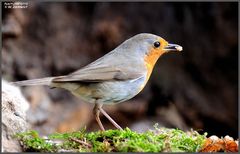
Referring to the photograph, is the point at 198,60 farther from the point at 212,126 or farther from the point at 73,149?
the point at 73,149

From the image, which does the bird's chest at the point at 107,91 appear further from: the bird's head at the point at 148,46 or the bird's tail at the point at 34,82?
the bird's head at the point at 148,46

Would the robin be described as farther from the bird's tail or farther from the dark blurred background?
the dark blurred background

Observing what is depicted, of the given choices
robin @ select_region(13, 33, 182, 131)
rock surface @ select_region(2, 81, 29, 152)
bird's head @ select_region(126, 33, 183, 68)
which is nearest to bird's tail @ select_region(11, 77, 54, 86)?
robin @ select_region(13, 33, 182, 131)

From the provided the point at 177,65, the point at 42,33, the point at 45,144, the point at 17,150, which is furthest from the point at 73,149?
the point at 177,65

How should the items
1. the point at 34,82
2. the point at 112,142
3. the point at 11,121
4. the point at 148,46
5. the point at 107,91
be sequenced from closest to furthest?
the point at 112,142 < the point at 11,121 < the point at 34,82 < the point at 107,91 < the point at 148,46

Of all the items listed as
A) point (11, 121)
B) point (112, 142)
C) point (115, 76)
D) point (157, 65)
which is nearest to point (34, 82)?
point (11, 121)

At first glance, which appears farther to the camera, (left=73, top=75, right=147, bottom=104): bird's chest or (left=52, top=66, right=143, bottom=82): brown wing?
(left=73, top=75, right=147, bottom=104): bird's chest

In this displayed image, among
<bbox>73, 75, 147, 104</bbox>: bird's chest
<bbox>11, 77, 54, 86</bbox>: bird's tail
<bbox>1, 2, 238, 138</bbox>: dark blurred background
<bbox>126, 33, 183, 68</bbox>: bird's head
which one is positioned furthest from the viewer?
<bbox>1, 2, 238, 138</bbox>: dark blurred background

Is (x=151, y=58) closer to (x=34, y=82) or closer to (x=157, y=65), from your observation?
(x=34, y=82)

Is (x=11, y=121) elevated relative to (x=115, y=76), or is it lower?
lower
